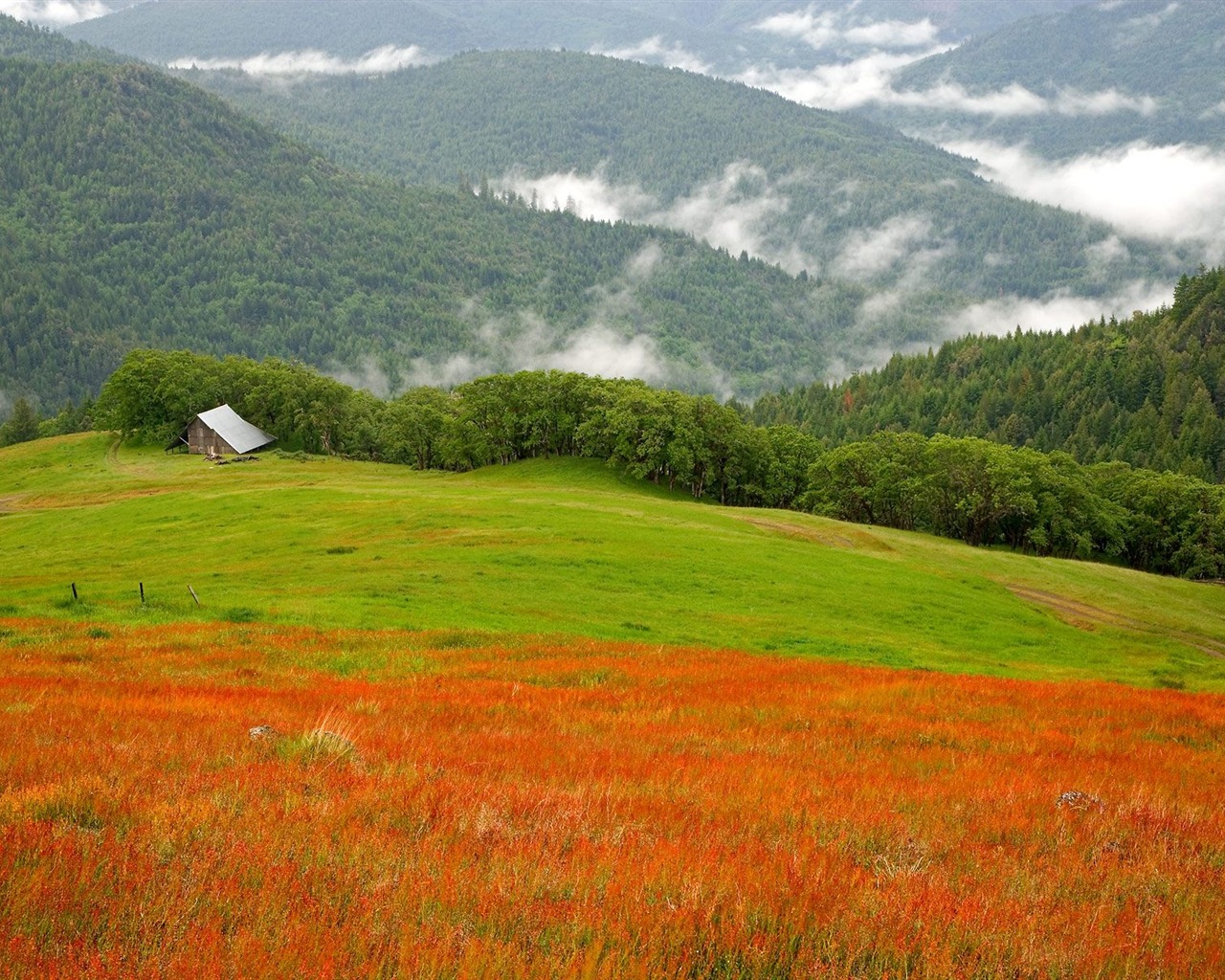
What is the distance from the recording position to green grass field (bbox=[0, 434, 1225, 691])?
3422 centimetres

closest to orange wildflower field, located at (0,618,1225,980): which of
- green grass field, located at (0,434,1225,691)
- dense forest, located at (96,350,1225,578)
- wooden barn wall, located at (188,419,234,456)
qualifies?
green grass field, located at (0,434,1225,691)

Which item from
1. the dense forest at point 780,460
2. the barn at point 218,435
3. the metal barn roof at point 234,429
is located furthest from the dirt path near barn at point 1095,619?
the metal barn roof at point 234,429

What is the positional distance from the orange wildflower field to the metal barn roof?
12539 cm

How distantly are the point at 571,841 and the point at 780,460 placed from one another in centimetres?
12240

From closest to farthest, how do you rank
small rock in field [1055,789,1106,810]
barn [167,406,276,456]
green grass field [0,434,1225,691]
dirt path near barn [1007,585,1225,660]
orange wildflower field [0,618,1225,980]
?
1. orange wildflower field [0,618,1225,980]
2. small rock in field [1055,789,1106,810]
3. green grass field [0,434,1225,691]
4. dirt path near barn [1007,585,1225,660]
5. barn [167,406,276,456]

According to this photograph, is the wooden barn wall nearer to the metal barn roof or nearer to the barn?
the barn

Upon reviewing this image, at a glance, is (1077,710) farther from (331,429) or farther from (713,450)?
(331,429)

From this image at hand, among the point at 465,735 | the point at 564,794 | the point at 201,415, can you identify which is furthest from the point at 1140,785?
the point at 201,415

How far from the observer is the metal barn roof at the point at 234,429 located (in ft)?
429

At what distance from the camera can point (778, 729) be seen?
14633mm

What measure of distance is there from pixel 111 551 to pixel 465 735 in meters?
50.8

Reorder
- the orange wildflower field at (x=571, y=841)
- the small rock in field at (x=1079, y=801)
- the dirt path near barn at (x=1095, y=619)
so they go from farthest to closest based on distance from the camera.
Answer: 1. the dirt path near barn at (x=1095, y=619)
2. the small rock in field at (x=1079, y=801)
3. the orange wildflower field at (x=571, y=841)

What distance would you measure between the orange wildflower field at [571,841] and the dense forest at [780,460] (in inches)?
3714

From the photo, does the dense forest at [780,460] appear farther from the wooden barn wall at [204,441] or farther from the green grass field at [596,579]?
the green grass field at [596,579]
